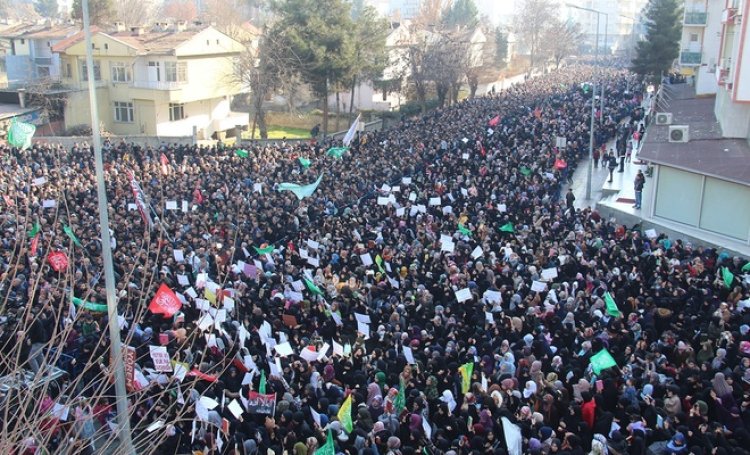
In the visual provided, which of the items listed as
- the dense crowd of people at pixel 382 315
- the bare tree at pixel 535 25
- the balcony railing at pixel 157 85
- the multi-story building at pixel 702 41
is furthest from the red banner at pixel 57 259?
the bare tree at pixel 535 25

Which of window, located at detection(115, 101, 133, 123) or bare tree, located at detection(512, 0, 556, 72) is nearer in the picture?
window, located at detection(115, 101, 133, 123)

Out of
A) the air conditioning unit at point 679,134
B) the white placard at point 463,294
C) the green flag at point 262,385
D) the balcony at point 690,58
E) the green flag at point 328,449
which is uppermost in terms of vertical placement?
the balcony at point 690,58

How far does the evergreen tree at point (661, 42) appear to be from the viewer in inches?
1843

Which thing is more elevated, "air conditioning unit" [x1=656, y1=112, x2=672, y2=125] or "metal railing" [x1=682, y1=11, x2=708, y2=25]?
"metal railing" [x1=682, y1=11, x2=708, y2=25]

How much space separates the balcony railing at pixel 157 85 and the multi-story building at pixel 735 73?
86.2ft

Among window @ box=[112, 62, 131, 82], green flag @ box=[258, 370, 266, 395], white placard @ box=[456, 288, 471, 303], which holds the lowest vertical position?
green flag @ box=[258, 370, 266, 395]

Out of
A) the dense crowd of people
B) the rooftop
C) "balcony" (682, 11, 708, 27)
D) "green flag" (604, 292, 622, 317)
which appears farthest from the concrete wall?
"balcony" (682, 11, 708, 27)

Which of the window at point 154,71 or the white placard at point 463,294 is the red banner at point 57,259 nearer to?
the white placard at point 463,294

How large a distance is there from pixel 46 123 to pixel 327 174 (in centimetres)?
2223

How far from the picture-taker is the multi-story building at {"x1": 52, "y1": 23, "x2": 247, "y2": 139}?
4100cm

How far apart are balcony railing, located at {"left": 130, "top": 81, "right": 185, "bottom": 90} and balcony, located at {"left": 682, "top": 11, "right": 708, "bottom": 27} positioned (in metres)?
26.4

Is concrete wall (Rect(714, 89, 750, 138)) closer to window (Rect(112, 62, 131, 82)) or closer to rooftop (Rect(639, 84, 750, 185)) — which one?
rooftop (Rect(639, 84, 750, 185))

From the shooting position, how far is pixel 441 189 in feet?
69.9

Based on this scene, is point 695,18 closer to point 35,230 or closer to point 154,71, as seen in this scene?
point 154,71
